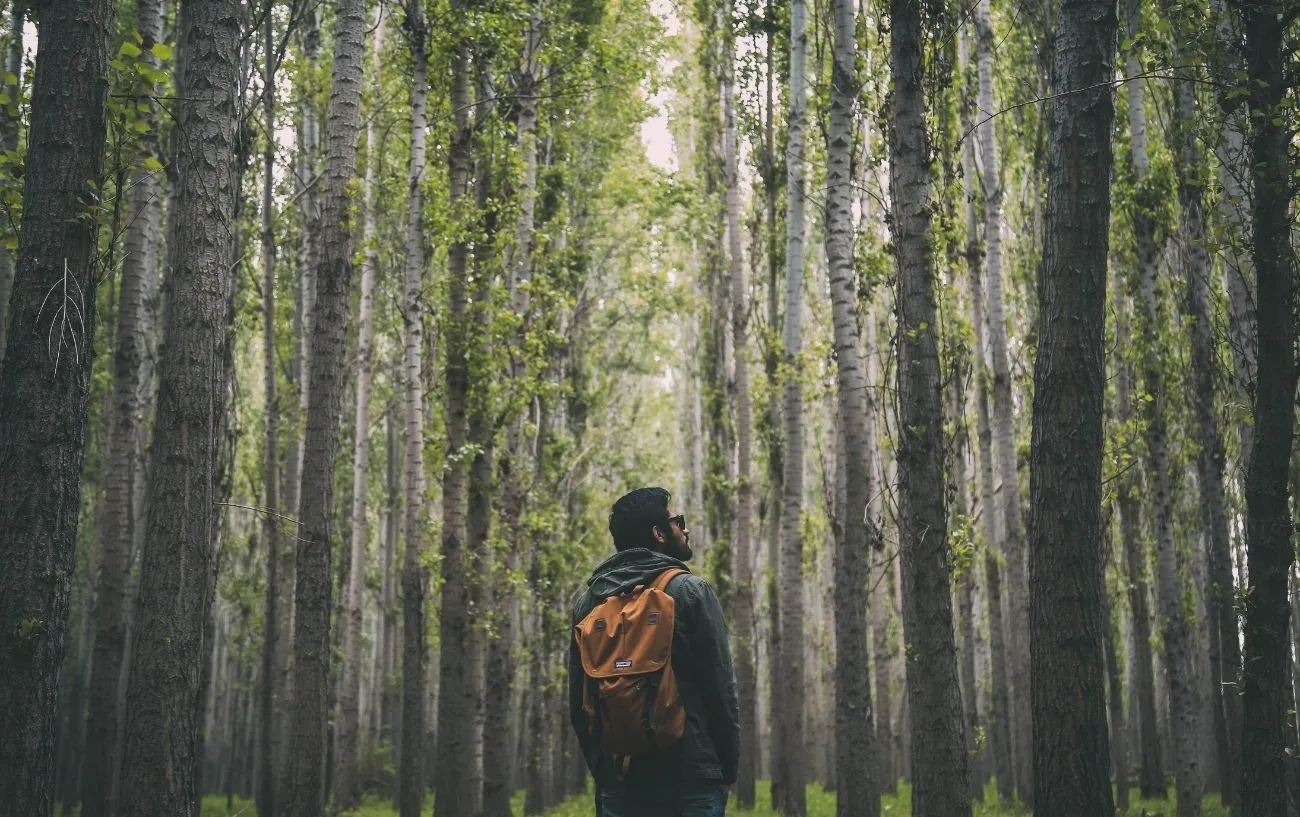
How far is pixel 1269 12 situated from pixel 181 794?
25.5ft

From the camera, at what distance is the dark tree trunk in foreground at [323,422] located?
9430 millimetres

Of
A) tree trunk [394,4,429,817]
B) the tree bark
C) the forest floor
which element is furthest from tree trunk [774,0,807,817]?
the tree bark

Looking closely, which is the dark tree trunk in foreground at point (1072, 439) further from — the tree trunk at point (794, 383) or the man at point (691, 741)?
the tree trunk at point (794, 383)

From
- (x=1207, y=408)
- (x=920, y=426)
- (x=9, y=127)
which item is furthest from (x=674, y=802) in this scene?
(x=9, y=127)

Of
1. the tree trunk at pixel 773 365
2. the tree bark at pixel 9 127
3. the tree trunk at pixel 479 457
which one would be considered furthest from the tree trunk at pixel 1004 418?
the tree bark at pixel 9 127

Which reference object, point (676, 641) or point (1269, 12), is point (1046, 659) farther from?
point (1269, 12)

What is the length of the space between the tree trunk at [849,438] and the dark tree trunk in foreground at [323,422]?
4704mm

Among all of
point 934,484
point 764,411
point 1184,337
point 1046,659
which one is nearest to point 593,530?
point 764,411

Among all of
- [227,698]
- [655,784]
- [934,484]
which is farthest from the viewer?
[227,698]

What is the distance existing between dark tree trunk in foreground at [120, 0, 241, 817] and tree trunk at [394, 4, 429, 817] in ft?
18.6

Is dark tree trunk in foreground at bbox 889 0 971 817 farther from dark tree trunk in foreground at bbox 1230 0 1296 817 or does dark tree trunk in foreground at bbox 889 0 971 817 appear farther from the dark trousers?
the dark trousers

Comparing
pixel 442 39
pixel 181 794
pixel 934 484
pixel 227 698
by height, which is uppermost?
pixel 442 39

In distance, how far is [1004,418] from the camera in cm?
1470

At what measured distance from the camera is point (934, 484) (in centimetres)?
778
